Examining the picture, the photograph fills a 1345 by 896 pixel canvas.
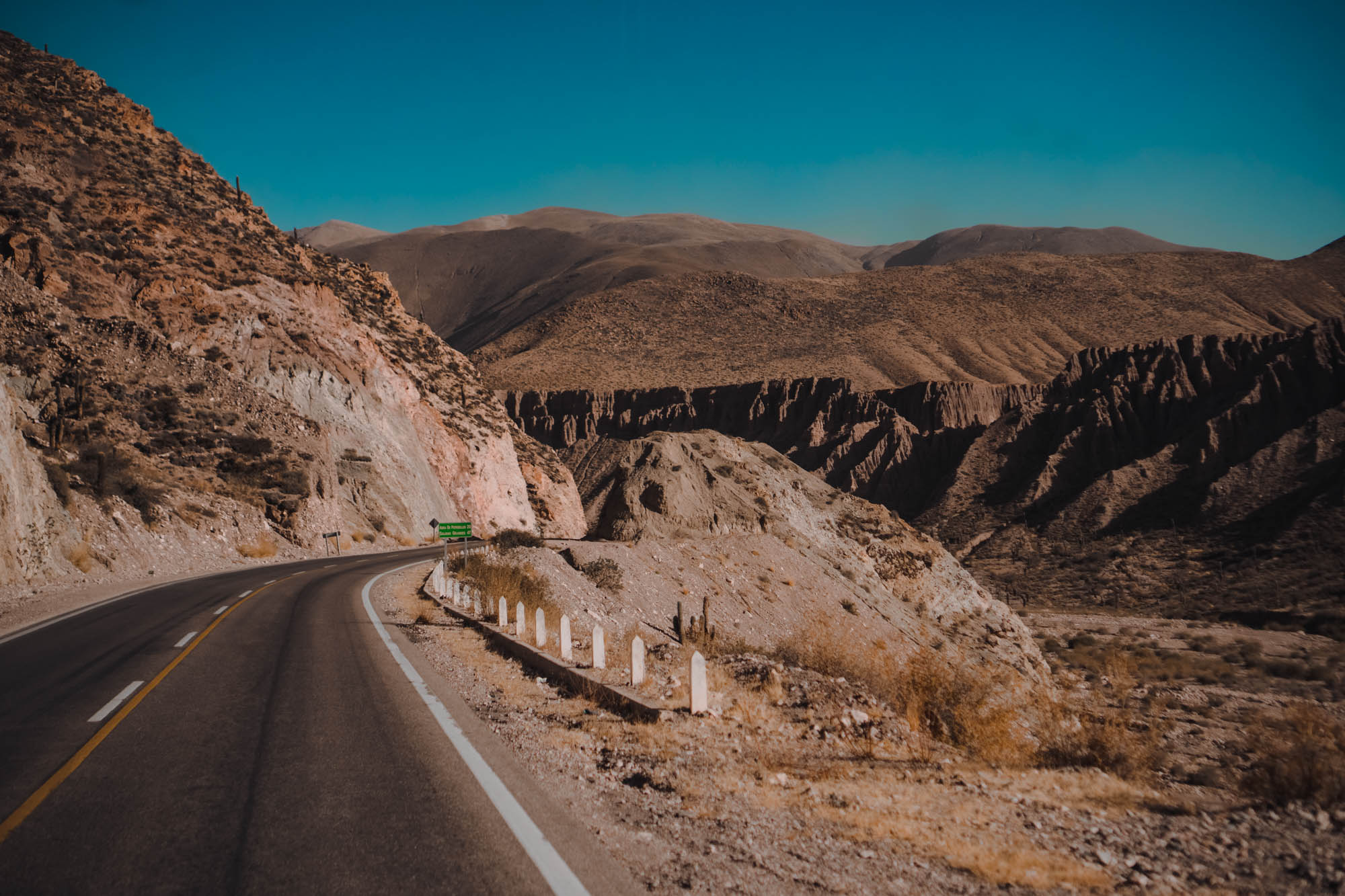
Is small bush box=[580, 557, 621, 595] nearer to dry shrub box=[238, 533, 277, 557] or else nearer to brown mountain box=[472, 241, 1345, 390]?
dry shrub box=[238, 533, 277, 557]

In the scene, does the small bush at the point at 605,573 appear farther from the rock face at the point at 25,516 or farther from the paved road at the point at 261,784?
the rock face at the point at 25,516

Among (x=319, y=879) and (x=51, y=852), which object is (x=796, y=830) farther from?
(x=51, y=852)

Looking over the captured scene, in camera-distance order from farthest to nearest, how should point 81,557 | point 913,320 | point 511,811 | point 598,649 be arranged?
point 913,320 → point 81,557 → point 598,649 → point 511,811

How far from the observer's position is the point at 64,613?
15180 millimetres

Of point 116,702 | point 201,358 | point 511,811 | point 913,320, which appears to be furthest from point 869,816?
point 913,320

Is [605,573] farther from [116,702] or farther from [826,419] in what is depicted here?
[826,419]

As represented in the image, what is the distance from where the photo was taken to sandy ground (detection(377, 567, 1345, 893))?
4.54m

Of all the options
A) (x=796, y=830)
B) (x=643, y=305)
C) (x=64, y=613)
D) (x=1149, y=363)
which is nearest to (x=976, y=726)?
(x=796, y=830)

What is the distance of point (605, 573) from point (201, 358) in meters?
30.3

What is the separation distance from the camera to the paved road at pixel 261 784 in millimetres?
4438

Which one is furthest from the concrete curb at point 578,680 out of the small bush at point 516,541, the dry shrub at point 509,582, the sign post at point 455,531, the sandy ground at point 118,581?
the small bush at point 516,541

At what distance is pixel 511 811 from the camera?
538 centimetres

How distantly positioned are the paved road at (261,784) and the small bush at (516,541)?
47.2ft

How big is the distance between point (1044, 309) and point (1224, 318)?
2442cm
